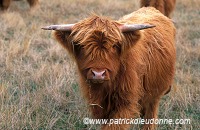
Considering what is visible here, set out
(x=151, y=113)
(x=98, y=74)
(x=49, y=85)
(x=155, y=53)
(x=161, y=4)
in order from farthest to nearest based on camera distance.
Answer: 1. (x=161, y=4)
2. (x=49, y=85)
3. (x=151, y=113)
4. (x=155, y=53)
5. (x=98, y=74)

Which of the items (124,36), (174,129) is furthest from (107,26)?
(174,129)

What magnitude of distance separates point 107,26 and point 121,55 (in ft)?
0.92

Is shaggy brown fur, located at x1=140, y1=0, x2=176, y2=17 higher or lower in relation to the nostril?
higher

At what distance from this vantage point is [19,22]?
8.62m

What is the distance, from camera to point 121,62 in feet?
9.43

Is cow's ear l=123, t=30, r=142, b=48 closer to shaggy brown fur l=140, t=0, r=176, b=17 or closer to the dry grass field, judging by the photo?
the dry grass field

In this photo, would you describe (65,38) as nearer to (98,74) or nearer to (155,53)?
(98,74)

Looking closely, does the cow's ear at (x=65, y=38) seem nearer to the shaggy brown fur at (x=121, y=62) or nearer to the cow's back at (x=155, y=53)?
the shaggy brown fur at (x=121, y=62)

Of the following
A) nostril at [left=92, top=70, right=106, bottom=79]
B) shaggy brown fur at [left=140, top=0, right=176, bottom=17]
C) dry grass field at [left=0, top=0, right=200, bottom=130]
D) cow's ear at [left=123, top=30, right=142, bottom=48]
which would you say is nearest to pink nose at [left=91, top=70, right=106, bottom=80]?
nostril at [left=92, top=70, right=106, bottom=79]

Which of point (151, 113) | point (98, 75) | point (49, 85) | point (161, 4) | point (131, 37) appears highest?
point (161, 4)

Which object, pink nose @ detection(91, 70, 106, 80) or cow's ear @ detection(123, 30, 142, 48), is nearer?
pink nose @ detection(91, 70, 106, 80)

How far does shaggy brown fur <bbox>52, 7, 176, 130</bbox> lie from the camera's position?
261cm

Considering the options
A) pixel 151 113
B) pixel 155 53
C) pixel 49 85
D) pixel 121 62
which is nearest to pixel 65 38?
pixel 121 62

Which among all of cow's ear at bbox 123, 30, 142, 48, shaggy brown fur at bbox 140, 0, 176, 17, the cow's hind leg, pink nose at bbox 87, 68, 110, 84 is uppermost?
shaggy brown fur at bbox 140, 0, 176, 17
